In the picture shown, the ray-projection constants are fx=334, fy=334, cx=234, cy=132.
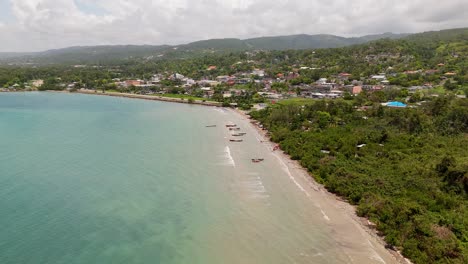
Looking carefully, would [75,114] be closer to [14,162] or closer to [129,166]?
[14,162]

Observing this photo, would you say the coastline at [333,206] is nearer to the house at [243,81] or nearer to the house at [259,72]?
the house at [243,81]

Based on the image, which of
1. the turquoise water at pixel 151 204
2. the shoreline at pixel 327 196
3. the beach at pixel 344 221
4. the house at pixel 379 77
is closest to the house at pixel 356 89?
the house at pixel 379 77

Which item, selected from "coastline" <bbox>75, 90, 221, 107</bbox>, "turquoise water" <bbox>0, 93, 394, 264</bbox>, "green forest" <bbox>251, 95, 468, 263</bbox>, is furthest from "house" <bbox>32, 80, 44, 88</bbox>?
"green forest" <bbox>251, 95, 468, 263</bbox>

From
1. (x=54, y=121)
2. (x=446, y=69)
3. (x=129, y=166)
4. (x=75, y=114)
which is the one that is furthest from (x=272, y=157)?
(x=446, y=69)

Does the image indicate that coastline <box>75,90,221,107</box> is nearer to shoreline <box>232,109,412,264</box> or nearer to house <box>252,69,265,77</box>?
house <box>252,69,265,77</box>

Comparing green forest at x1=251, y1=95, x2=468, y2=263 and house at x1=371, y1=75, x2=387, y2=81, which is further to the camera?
house at x1=371, y1=75, x2=387, y2=81

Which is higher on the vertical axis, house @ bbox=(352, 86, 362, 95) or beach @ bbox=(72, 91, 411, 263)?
house @ bbox=(352, 86, 362, 95)
